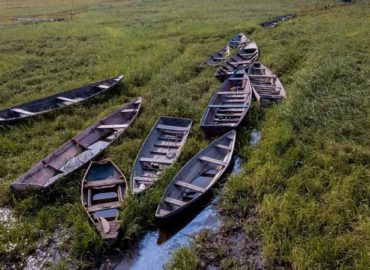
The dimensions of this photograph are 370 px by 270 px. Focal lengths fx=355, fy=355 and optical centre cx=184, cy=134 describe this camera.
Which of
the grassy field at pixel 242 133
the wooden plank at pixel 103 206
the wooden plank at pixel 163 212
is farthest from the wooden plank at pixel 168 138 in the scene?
the wooden plank at pixel 163 212

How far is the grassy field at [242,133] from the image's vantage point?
6867 millimetres

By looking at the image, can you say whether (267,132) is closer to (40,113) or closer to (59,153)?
(59,153)

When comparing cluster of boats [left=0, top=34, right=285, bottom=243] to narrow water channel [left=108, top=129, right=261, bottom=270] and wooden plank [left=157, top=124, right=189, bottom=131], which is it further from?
narrow water channel [left=108, top=129, right=261, bottom=270]

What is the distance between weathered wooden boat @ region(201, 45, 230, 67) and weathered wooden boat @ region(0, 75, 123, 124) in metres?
5.03

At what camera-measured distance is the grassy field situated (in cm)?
687

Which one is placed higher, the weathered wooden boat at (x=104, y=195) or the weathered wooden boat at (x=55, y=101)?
the weathered wooden boat at (x=55, y=101)

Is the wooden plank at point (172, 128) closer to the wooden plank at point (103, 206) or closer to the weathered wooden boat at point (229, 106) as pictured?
the weathered wooden boat at point (229, 106)

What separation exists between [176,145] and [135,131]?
1.59 metres

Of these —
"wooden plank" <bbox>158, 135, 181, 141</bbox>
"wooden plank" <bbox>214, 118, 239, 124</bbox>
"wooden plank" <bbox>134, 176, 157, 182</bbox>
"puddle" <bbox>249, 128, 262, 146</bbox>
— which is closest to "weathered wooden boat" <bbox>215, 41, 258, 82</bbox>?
"wooden plank" <bbox>214, 118, 239, 124</bbox>

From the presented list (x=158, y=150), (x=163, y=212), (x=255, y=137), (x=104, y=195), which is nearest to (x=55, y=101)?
(x=158, y=150)

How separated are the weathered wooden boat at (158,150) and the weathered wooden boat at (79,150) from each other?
42.8 inches

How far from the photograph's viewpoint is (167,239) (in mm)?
7262

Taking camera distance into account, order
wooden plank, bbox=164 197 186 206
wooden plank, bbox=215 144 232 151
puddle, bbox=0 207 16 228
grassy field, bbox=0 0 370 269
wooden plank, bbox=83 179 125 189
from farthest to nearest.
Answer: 1. wooden plank, bbox=215 144 232 151
2. wooden plank, bbox=83 179 125 189
3. wooden plank, bbox=164 197 186 206
4. puddle, bbox=0 207 16 228
5. grassy field, bbox=0 0 370 269

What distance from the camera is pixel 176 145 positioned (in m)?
10.2
